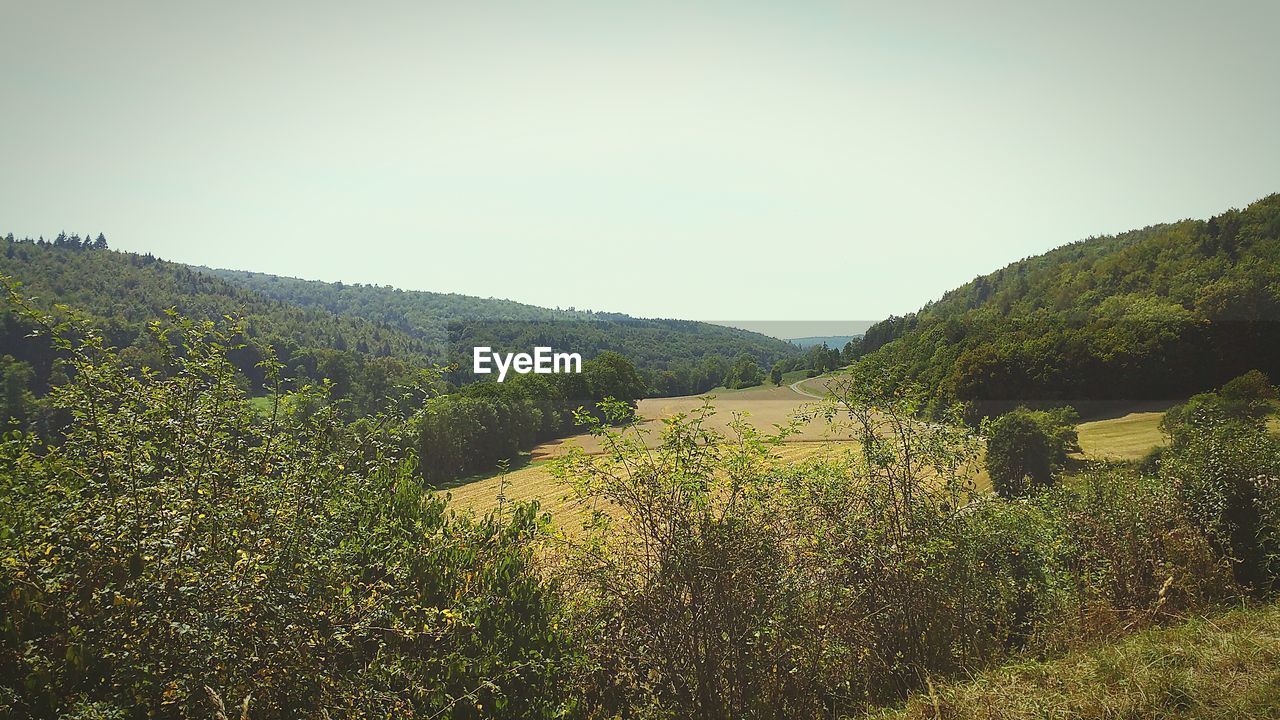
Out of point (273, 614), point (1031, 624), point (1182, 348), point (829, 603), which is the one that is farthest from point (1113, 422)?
point (273, 614)

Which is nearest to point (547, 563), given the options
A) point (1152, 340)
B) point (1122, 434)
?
point (1122, 434)

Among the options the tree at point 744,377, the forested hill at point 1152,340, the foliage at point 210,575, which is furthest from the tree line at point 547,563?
the tree at point 744,377

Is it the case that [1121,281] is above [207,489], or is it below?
above

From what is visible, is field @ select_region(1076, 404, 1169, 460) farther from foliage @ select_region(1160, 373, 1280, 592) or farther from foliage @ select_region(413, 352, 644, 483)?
foliage @ select_region(413, 352, 644, 483)

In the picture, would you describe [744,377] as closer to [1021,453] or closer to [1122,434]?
[1122,434]

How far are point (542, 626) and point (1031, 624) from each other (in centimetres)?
642

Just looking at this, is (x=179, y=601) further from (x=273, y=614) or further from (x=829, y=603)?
(x=829, y=603)

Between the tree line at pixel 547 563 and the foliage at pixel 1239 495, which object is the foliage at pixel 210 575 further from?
the foliage at pixel 1239 495

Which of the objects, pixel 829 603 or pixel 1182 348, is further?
pixel 1182 348

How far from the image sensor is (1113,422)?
3778 cm

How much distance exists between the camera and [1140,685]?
4398 mm

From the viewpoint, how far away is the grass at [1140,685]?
4.16 m

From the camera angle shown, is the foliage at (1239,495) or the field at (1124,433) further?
the field at (1124,433)

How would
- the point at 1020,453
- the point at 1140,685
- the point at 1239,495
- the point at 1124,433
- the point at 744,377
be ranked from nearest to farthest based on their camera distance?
the point at 1140,685 < the point at 1239,495 < the point at 1020,453 < the point at 1124,433 < the point at 744,377
